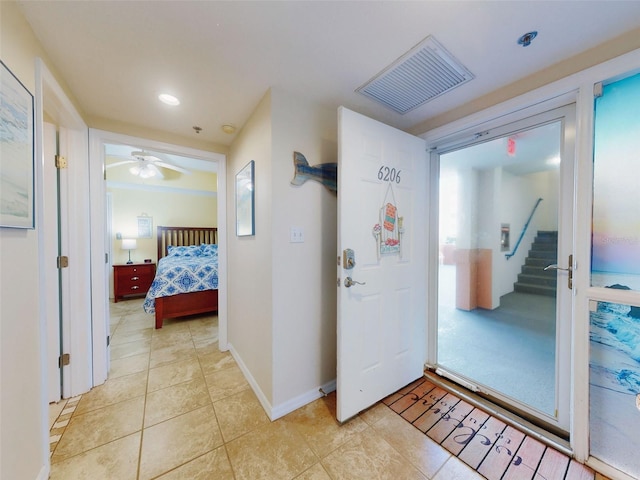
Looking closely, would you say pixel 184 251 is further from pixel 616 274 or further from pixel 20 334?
pixel 616 274

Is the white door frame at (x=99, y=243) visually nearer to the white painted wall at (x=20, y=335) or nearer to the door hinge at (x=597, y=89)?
the white painted wall at (x=20, y=335)

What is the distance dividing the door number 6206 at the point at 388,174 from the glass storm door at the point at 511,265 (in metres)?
0.61

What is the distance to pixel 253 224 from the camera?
1.81 m

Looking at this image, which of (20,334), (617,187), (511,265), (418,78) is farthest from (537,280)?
(20,334)

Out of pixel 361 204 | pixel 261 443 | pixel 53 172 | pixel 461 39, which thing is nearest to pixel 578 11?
pixel 461 39

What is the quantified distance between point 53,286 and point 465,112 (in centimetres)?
334

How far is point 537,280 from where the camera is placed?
1633 millimetres

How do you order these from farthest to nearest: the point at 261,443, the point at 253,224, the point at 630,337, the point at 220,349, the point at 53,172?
the point at 220,349 → the point at 253,224 → the point at 53,172 → the point at 261,443 → the point at 630,337

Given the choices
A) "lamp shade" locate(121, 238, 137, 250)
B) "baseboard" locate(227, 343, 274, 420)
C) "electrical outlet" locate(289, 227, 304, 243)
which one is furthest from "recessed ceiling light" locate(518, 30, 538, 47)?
"lamp shade" locate(121, 238, 137, 250)

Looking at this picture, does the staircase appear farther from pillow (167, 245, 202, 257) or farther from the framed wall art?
pillow (167, 245, 202, 257)

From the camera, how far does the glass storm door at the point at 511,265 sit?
142 centimetres

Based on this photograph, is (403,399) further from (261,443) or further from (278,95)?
(278,95)

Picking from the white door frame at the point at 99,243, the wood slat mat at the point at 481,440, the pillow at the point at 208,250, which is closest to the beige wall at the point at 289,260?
the wood slat mat at the point at 481,440

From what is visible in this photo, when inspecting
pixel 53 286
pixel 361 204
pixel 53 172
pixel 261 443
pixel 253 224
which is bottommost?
pixel 261 443
